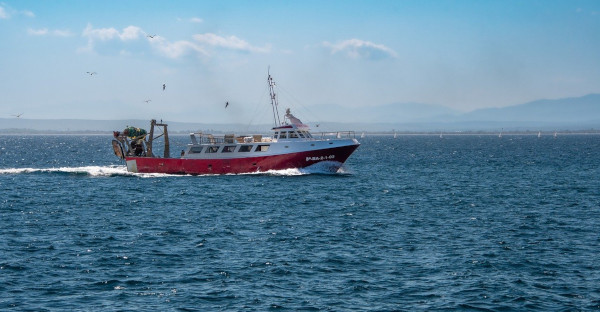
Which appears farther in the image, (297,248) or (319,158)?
(319,158)

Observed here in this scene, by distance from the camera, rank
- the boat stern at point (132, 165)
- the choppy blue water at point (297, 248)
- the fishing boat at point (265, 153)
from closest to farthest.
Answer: the choppy blue water at point (297, 248), the fishing boat at point (265, 153), the boat stern at point (132, 165)

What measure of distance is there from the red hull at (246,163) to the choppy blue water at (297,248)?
232 inches

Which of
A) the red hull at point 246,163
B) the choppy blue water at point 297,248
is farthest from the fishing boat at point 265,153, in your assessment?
the choppy blue water at point 297,248

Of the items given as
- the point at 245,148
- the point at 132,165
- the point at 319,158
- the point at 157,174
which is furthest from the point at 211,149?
the point at 319,158

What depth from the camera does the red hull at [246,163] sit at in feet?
219

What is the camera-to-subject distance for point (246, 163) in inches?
2692

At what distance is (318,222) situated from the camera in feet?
135

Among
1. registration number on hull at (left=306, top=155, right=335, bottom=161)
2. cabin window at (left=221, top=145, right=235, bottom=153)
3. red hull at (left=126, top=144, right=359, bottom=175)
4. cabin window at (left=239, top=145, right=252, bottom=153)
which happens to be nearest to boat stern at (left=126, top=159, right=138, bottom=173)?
red hull at (left=126, top=144, right=359, bottom=175)

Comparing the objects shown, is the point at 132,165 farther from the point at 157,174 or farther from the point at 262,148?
the point at 262,148

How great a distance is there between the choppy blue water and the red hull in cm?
590

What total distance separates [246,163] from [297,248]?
118ft

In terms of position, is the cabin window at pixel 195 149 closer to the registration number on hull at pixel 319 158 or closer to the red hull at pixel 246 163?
the red hull at pixel 246 163

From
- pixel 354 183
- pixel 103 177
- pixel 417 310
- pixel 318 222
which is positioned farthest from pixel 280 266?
pixel 103 177

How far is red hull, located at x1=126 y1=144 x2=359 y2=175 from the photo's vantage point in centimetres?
6688
